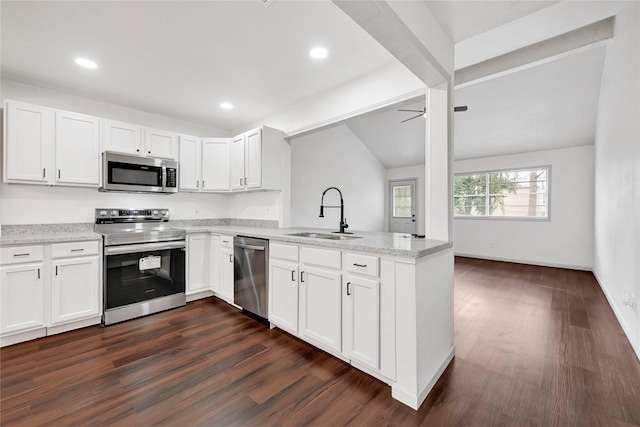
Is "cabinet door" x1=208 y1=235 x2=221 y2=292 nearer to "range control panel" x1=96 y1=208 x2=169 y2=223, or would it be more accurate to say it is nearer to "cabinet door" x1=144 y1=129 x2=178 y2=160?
"range control panel" x1=96 y1=208 x2=169 y2=223

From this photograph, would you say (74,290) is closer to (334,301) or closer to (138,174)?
(138,174)

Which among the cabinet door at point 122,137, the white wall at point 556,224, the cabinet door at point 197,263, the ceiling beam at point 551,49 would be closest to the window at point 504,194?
the white wall at point 556,224

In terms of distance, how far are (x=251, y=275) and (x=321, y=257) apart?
1097mm

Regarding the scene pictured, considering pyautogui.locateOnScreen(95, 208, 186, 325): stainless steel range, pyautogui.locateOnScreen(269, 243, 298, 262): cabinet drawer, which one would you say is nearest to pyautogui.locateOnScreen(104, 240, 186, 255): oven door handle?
pyautogui.locateOnScreen(95, 208, 186, 325): stainless steel range

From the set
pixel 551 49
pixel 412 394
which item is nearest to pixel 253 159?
pixel 412 394

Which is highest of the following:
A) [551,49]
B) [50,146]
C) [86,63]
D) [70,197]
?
[551,49]

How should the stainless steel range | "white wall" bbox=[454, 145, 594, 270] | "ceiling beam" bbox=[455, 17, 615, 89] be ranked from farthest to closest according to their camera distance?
1. "white wall" bbox=[454, 145, 594, 270]
2. the stainless steel range
3. "ceiling beam" bbox=[455, 17, 615, 89]

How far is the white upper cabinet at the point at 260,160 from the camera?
11.7ft

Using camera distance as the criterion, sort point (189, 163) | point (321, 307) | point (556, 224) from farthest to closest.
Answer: point (556, 224) → point (189, 163) → point (321, 307)

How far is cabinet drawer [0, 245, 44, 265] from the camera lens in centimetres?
232

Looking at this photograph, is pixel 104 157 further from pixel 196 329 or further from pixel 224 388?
pixel 224 388

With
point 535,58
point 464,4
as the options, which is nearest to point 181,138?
point 464,4

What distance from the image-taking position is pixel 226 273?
3.35 metres

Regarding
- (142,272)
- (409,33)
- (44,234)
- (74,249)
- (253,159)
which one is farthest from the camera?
(253,159)
